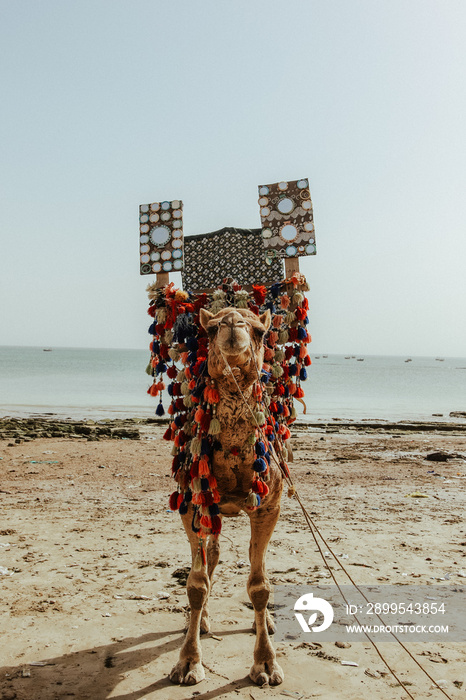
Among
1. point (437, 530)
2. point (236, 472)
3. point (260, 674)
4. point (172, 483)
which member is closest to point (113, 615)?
point (260, 674)

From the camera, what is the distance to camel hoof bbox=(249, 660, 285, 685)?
11.9 ft

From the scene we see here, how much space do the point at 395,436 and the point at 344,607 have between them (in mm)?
13885

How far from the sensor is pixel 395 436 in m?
17.8

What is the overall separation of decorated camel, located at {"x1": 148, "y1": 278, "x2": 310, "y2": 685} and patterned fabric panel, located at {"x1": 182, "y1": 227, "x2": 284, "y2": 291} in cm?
117

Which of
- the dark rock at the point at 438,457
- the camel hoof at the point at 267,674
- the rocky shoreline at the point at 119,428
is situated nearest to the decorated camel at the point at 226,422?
the camel hoof at the point at 267,674

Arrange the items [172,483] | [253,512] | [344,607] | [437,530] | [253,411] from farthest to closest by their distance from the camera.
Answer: [172,483] → [437,530] → [344,607] → [253,512] → [253,411]

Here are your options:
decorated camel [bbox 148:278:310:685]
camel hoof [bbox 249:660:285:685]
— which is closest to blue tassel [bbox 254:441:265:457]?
decorated camel [bbox 148:278:310:685]

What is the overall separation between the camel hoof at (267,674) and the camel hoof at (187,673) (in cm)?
38

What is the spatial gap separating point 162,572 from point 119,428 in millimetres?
12981

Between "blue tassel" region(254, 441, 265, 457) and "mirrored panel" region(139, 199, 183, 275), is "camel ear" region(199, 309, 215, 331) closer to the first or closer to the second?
"blue tassel" region(254, 441, 265, 457)

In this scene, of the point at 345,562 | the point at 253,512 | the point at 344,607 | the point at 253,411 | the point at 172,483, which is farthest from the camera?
the point at 172,483

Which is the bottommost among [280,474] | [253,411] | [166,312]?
[280,474]

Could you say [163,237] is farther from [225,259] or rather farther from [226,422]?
[226,422]

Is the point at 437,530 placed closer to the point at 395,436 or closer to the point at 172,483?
the point at 172,483
